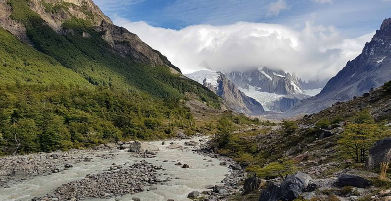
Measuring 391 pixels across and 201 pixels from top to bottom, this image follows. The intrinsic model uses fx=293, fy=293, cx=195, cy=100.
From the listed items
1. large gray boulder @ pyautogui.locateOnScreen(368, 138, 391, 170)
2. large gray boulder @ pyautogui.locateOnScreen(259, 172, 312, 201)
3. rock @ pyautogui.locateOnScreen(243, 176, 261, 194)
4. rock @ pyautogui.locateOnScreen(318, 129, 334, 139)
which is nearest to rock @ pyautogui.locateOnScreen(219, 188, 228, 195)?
rock @ pyautogui.locateOnScreen(243, 176, 261, 194)

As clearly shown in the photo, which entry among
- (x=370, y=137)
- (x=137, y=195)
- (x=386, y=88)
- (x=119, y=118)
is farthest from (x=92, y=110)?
(x=370, y=137)

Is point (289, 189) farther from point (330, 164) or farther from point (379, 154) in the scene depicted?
point (330, 164)

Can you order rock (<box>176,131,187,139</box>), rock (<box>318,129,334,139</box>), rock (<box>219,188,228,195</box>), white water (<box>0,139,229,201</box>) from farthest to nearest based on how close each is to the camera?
rock (<box>176,131,187,139</box>) → rock (<box>318,129,334,139</box>) → white water (<box>0,139,229,201</box>) → rock (<box>219,188,228,195</box>)

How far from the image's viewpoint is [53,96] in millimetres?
136000

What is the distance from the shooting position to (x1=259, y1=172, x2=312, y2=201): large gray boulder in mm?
23391

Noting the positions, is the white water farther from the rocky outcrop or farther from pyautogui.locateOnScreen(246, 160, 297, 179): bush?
pyautogui.locateOnScreen(246, 160, 297, 179): bush

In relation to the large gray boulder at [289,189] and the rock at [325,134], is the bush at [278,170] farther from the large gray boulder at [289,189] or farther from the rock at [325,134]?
the rock at [325,134]

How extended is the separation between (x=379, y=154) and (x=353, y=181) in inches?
195

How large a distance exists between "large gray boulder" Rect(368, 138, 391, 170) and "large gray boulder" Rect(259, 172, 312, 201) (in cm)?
667

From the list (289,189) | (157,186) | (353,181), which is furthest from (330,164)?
(157,186)

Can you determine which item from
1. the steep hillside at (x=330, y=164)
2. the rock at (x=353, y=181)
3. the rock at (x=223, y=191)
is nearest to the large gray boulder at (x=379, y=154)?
the steep hillside at (x=330, y=164)

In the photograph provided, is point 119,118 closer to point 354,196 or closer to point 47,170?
point 47,170

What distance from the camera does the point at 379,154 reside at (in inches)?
1051

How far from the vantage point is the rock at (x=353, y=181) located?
76.3 ft
